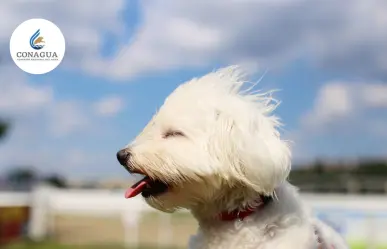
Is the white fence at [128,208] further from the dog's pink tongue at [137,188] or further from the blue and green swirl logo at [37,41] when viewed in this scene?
the dog's pink tongue at [137,188]

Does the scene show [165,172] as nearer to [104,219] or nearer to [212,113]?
[212,113]

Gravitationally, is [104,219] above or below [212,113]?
above

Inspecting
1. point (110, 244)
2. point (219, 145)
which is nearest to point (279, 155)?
point (219, 145)

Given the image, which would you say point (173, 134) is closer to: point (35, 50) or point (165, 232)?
point (35, 50)

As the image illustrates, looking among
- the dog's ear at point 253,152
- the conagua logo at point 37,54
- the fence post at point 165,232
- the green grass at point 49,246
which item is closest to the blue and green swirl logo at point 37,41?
the conagua logo at point 37,54

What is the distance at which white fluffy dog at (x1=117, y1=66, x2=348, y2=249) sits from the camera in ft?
7.00

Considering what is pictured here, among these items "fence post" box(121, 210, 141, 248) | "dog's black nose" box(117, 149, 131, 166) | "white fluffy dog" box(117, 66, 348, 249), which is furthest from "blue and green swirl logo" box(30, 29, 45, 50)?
"fence post" box(121, 210, 141, 248)

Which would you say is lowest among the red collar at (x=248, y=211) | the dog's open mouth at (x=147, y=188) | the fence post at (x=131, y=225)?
the red collar at (x=248, y=211)

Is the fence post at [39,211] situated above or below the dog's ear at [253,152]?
above

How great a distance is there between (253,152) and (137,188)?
47 centimetres

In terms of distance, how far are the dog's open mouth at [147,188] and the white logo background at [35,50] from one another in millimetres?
2062

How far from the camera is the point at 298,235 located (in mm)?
2184

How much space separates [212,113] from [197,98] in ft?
0.28

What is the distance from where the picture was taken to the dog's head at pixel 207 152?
2.12m
